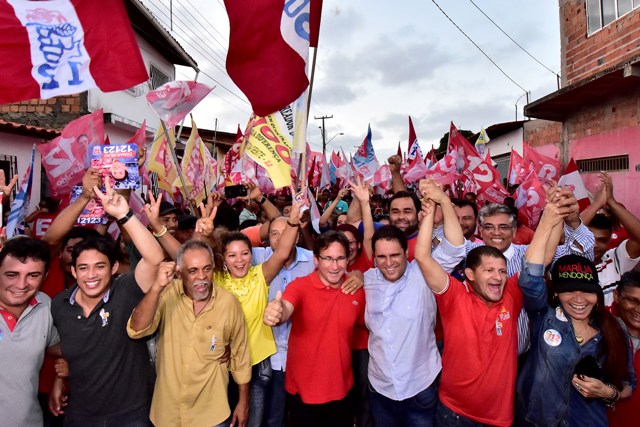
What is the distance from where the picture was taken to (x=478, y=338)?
2762mm

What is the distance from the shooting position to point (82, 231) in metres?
3.59

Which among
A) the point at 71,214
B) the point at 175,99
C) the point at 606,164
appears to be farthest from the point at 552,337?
the point at 606,164

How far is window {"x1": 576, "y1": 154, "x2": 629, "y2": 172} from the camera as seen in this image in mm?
9134

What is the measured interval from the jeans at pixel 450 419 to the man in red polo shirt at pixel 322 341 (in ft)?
2.04

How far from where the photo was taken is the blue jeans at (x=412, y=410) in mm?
2934

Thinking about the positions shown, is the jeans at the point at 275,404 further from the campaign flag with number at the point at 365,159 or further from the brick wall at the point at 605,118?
the brick wall at the point at 605,118

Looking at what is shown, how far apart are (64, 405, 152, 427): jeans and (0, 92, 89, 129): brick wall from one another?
10791mm

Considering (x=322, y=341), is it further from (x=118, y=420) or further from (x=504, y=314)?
(x=118, y=420)

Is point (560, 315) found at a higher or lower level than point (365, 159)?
lower

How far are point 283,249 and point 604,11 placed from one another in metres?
9.98

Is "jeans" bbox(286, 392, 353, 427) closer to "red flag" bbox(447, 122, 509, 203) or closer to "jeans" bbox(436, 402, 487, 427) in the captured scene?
"jeans" bbox(436, 402, 487, 427)

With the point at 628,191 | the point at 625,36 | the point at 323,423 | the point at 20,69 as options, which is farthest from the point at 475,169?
the point at 20,69

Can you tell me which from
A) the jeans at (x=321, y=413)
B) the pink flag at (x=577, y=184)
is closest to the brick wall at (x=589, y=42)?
the pink flag at (x=577, y=184)

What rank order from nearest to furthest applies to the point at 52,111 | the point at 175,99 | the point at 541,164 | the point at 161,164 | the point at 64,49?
the point at 64,49, the point at 175,99, the point at 161,164, the point at 541,164, the point at 52,111
